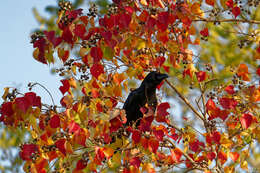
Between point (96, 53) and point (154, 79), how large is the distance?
0.74m

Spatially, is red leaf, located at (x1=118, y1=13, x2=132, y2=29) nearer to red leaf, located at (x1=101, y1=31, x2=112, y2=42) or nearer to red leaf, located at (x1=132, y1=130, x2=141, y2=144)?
red leaf, located at (x1=101, y1=31, x2=112, y2=42)

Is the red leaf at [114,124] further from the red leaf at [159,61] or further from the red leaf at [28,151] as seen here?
the red leaf at [159,61]

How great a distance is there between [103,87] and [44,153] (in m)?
0.73

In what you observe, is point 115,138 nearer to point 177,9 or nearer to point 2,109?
point 2,109

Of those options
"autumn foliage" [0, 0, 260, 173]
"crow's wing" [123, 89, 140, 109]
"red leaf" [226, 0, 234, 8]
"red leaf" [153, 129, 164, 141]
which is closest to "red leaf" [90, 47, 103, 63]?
"autumn foliage" [0, 0, 260, 173]

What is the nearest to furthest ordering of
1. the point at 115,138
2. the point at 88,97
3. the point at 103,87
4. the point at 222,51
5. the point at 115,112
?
the point at 115,112 → the point at 88,97 → the point at 115,138 → the point at 103,87 → the point at 222,51

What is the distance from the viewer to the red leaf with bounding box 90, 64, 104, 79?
2.73 m

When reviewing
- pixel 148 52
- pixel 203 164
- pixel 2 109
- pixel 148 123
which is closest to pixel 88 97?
pixel 148 123

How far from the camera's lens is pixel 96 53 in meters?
2.66

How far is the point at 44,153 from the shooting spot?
2.52 metres

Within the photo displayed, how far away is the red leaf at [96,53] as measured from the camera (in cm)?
265

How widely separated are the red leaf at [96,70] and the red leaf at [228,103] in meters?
0.98

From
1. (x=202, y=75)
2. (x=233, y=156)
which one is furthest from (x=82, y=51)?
(x=233, y=156)

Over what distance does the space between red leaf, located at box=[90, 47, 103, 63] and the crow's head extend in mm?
688
